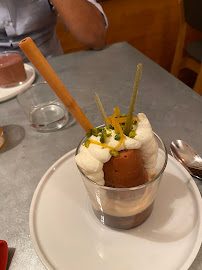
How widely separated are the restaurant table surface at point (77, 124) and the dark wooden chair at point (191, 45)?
0.66 metres

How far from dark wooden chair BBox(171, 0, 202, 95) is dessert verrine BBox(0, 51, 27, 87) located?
0.96m

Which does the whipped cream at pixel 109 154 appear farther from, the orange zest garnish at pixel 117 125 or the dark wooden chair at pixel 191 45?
the dark wooden chair at pixel 191 45

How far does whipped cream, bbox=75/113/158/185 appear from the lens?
0.35 meters

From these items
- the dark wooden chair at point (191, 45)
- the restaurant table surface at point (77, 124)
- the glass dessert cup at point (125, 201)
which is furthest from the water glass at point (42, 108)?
the dark wooden chair at point (191, 45)

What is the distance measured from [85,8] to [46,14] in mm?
191

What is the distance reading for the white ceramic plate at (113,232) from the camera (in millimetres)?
355

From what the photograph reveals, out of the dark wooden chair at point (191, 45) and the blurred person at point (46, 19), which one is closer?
the blurred person at point (46, 19)

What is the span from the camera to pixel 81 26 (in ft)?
3.38

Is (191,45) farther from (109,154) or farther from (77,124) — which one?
(109,154)

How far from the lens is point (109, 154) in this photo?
346mm

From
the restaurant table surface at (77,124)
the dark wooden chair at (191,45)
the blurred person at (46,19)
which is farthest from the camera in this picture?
the dark wooden chair at (191,45)

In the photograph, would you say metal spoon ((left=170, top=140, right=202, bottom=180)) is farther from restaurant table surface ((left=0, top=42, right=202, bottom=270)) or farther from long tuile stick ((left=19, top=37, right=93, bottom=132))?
long tuile stick ((left=19, top=37, right=93, bottom=132))

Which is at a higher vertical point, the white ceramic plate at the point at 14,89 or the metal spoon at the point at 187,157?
the metal spoon at the point at 187,157

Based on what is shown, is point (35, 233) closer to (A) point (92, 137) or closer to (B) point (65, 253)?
(B) point (65, 253)
